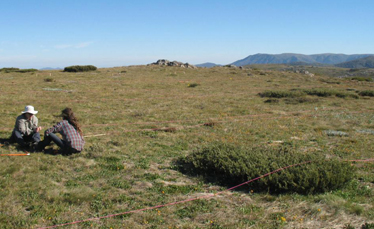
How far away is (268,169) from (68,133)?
496 cm

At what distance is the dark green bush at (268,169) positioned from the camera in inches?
232

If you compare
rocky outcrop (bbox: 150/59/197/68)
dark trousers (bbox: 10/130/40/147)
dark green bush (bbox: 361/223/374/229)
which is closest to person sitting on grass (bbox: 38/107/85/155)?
dark trousers (bbox: 10/130/40/147)

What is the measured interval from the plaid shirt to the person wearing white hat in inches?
26.4

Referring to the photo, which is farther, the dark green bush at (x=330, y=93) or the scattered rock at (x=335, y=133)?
the dark green bush at (x=330, y=93)

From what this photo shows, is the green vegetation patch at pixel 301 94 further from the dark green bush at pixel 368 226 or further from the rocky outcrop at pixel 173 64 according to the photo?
the rocky outcrop at pixel 173 64

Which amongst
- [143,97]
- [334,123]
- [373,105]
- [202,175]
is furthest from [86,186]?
[373,105]

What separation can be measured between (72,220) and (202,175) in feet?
9.90

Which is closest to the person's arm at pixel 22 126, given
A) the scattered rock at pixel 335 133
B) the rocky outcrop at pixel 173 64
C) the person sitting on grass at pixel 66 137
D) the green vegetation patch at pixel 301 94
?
the person sitting on grass at pixel 66 137

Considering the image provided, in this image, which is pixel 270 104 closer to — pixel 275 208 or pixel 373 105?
pixel 373 105

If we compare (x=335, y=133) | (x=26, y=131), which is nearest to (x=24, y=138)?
(x=26, y=131)

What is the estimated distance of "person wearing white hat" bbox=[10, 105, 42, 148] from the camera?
8.13 meters

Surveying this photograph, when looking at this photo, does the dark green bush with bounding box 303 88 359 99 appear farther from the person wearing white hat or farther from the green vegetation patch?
the person wearing white hat

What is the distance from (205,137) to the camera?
10414mm

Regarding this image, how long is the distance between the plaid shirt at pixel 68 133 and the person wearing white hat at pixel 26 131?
0.67 m
